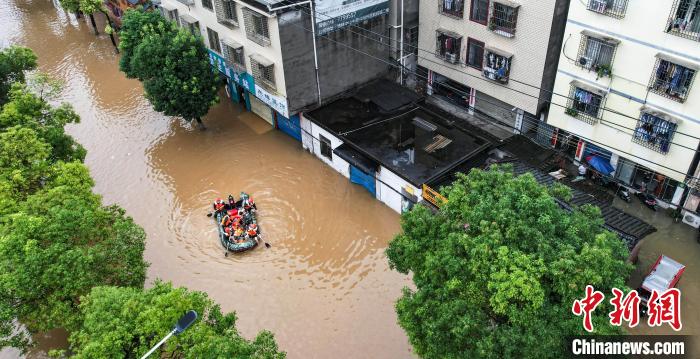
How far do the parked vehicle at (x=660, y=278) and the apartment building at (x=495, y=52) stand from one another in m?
9.83

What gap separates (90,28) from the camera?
52.6 m

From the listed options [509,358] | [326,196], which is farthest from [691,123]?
[326,196]

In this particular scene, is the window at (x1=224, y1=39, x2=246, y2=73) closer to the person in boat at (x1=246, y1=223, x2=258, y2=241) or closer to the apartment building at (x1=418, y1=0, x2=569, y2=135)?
the person in boat at (x1=246, y1=223, x2=258, y2=241)

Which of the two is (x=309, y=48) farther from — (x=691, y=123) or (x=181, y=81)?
(x=691, y=123)

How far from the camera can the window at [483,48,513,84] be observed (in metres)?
29.2

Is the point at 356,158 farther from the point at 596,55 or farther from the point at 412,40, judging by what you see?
the point at 596,55

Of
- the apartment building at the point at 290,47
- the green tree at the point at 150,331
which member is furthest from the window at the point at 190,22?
the green tree at the point at 150,331

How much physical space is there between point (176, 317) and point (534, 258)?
35.7 ft

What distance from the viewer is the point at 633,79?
2466 cm

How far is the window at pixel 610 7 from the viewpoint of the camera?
23.6m

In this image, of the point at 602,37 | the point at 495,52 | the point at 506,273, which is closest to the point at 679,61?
the point at 602,37

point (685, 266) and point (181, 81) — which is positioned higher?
point (181, 81)

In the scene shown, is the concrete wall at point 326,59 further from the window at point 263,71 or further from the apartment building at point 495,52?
the apartment building at point 495,52

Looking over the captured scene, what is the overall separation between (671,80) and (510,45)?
8100 millimetres
